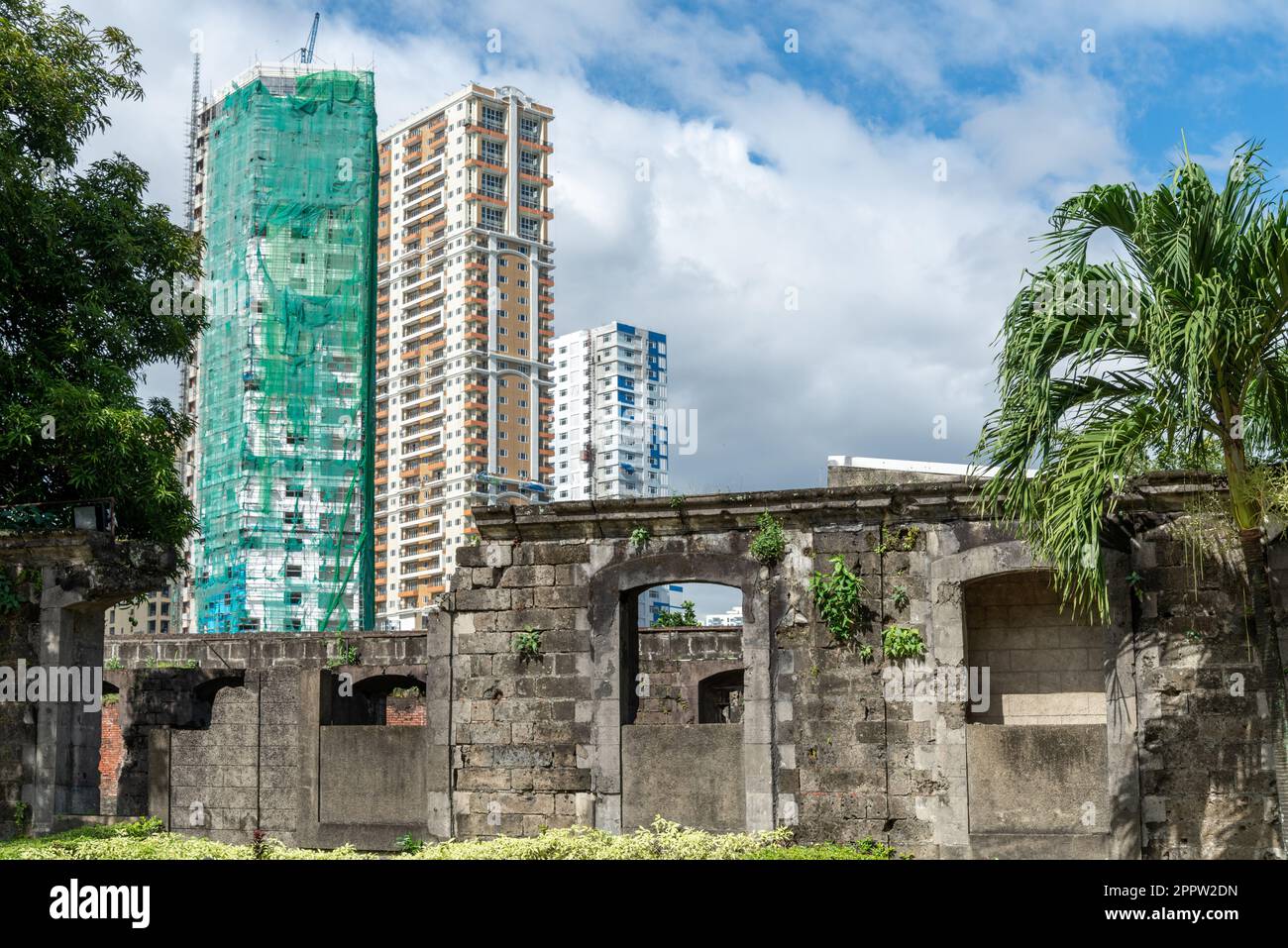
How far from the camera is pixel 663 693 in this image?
2278 cm

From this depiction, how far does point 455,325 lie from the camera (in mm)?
93688

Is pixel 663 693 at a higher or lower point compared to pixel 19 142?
lower

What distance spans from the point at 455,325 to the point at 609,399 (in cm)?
1665

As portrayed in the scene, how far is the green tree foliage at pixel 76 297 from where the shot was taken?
60.0ft

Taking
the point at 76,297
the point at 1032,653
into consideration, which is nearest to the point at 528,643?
the point at 1032,653

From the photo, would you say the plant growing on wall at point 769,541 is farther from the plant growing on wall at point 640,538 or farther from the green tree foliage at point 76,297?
the green tree foliage at point 76,297

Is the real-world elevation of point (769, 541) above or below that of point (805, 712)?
above

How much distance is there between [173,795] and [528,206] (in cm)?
7750

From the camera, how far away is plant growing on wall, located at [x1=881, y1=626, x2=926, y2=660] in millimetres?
14773

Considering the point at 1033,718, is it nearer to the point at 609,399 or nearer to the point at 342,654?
the point at 342,654

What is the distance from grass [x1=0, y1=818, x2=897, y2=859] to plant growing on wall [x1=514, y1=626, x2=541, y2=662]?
193 centimetres

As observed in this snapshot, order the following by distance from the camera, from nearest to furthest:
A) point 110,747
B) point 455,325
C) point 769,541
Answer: point 769,541 → point 110,747 → point 455,325
